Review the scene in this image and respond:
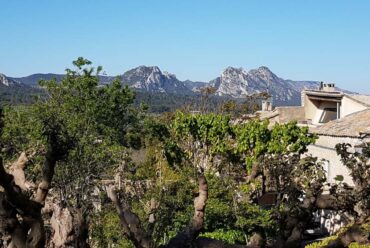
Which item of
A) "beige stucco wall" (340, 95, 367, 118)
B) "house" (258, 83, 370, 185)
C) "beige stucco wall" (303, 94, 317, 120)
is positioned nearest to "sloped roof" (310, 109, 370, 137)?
"house" (258, 83, 370, 185)

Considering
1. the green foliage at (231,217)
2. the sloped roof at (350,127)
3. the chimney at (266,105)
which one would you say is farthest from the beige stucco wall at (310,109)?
the chimney at (266,105)

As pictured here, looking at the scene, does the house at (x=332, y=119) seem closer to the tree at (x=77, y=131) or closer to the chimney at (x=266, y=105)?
the tree at (x=77, y=131)

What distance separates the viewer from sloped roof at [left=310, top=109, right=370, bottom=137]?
23.6 metres

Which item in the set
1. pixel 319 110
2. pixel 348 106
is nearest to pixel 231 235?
pixel 348 106

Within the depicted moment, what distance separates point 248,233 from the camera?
21.6 meters

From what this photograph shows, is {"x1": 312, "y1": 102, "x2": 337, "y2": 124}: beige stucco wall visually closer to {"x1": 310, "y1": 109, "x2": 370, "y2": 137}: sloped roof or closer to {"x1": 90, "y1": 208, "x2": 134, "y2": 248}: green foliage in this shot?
{"x1": 310, "y1": 109, "x2": 370, "y2": 137}: sloped roof

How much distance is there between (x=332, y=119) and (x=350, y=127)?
9169 millimetres

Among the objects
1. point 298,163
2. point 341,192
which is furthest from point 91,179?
point 341,192

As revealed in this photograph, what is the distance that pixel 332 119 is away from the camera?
3362 centimetres

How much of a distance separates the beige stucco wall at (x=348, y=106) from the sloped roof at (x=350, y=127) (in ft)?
11.7

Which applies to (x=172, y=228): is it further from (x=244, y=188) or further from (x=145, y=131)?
(x=145, y=131)

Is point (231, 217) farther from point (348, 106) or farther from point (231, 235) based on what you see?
point (348, 106)

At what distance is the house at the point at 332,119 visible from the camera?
24.0 metres

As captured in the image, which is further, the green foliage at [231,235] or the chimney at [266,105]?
the chimney at [266,105]
